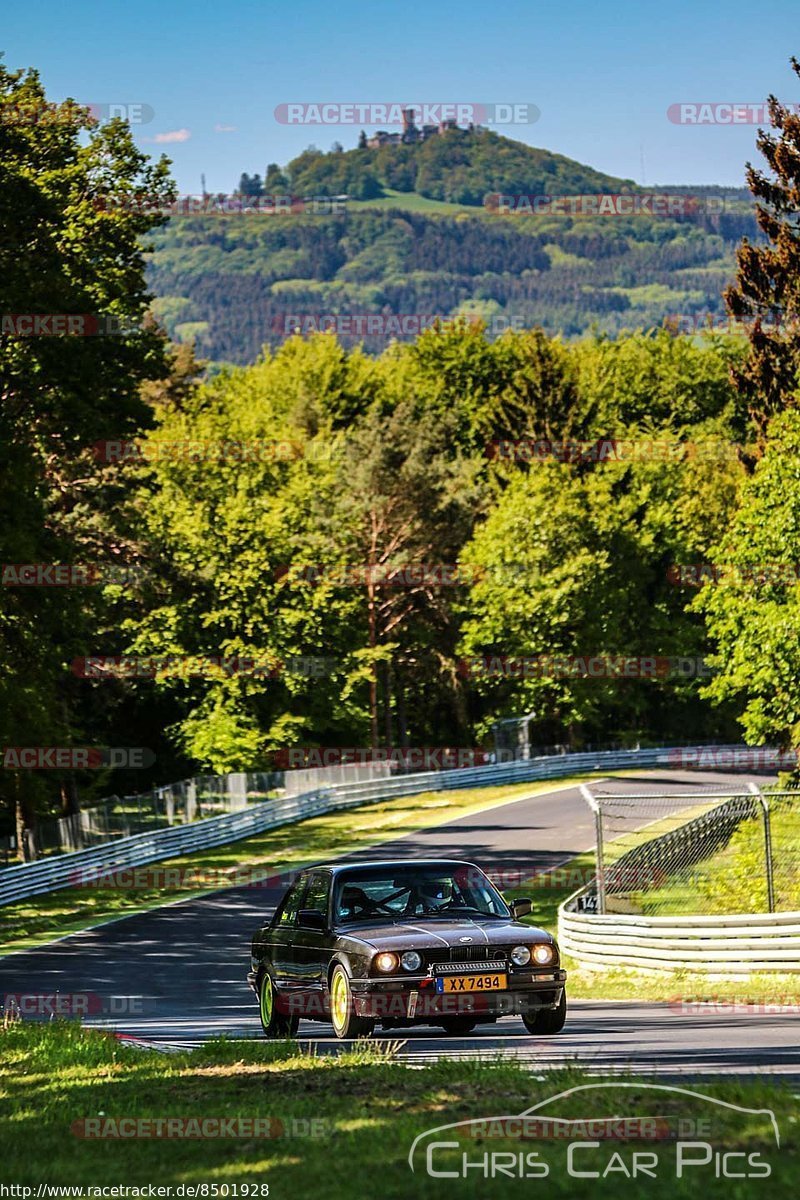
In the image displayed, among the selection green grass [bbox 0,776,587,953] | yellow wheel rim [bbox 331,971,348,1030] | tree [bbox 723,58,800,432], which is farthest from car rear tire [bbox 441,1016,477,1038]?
tree [bbox 723,58,800,432]

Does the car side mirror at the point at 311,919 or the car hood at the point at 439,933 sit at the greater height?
the car hood at the point at 439,933

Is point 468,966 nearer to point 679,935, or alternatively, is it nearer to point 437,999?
point 437,999

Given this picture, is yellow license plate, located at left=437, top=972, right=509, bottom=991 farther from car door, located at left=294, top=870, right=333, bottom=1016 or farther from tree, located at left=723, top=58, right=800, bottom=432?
tree, located at left=723, top=58, right=800, bottom=432

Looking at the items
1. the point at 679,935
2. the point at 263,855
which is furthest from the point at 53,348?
the point at 679,935

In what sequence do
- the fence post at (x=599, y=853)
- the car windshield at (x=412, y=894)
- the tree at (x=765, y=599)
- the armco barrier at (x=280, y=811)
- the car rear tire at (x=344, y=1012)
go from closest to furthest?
the car rear tire at (x=344, y=1012) → the car windshield at (x=412, y=894) → the fence post at (x=599, y=853) → the tree at (x=765, y=599) → the armco barrier at (x=280, y=811)

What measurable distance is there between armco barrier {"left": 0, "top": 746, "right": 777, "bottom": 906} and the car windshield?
21398 millimetres

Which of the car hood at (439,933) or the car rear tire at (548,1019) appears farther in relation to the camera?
the car rear tire at (548,1019)

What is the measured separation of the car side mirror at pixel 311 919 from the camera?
1370 centimetres

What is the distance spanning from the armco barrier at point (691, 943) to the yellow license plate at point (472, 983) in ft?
21.5

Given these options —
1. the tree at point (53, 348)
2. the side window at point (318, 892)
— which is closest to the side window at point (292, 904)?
the side window at point (318, 892)

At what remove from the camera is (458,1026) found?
1366cm

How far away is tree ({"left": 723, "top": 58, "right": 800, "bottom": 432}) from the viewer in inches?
1758

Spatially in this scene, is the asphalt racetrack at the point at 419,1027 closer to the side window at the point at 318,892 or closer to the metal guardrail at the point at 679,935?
the metal guardrail at the point at 679,935

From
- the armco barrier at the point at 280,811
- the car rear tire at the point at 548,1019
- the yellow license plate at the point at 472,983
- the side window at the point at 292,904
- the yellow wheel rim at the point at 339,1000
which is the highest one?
the side window at the point at 292,904
